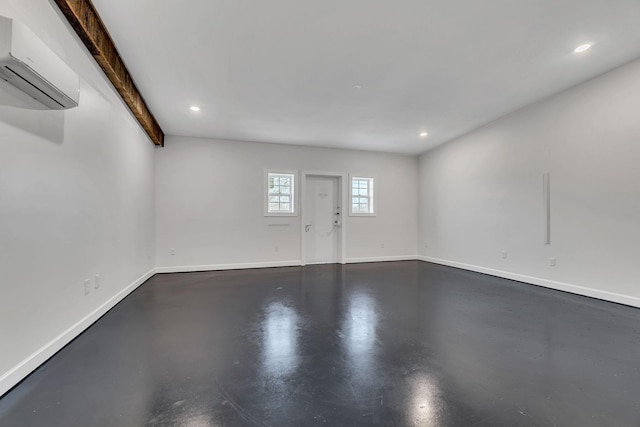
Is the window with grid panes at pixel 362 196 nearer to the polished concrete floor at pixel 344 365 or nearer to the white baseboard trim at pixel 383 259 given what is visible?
the white baseboard trim at pixel 383 259

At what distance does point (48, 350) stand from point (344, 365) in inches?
86.4

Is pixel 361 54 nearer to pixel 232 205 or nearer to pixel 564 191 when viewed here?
→ pixel 564 191

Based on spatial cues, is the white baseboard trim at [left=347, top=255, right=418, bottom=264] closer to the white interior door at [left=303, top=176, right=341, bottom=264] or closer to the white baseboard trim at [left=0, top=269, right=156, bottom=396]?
the white interior door at [left=303, top=176, right=341, bottom=264]

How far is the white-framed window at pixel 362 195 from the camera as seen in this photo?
6672mm

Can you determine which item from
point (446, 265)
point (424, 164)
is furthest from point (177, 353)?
point (424, 164)

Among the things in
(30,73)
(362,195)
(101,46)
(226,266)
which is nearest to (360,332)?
(30,73)

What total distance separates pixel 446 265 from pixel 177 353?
18.3ft

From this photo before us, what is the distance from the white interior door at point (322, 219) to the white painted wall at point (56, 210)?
364cm

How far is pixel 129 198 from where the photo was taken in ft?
12.7

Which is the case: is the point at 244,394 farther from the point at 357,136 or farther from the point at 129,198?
the point at 357,136

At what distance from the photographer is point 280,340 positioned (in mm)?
2393

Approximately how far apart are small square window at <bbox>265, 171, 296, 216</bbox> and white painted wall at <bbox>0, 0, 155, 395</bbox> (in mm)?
2841

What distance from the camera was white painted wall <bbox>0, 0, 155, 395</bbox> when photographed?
1.73 m

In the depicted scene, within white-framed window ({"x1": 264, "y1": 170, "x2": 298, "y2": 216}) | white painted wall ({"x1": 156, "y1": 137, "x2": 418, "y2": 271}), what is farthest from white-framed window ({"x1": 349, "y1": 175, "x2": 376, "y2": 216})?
white-framed window ({"x1": 264, "y1": 170, "x2": 298, "y2": 216})
